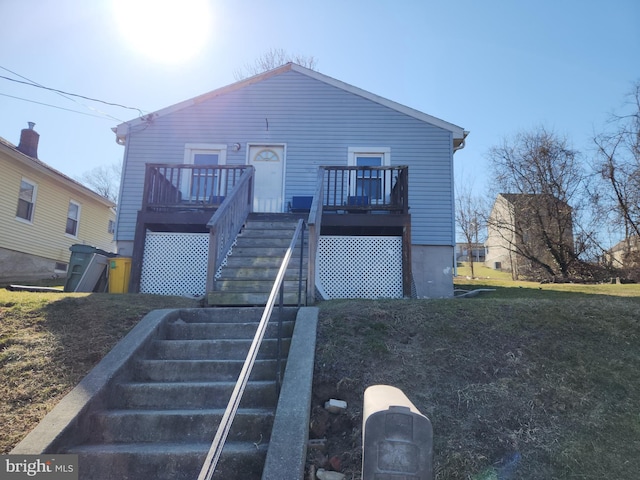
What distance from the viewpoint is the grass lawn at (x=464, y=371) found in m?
2.78

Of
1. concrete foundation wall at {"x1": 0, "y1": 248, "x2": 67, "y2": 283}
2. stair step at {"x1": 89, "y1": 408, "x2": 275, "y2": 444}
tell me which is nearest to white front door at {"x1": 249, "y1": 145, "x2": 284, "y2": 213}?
stair step at {"x1": 89, "y1": 408, "x2": 275, "y2": 444}

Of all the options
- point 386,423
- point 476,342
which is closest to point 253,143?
point 476,342

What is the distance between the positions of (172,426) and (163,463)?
0.34m

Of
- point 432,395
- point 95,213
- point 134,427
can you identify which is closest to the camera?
point 134,427

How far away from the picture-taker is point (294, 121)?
10.4 metres

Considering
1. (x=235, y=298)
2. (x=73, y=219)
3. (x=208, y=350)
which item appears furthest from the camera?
(x=73, y=219)

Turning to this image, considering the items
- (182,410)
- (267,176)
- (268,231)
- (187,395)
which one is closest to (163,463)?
(182,410)

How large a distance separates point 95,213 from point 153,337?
16624 mm

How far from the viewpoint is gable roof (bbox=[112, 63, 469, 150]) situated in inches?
400

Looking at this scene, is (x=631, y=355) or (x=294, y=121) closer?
(x=631, y=355)

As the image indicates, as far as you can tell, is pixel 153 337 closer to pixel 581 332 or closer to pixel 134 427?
pixel 134 427

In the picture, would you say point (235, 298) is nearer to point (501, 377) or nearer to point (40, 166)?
point (501, 377)

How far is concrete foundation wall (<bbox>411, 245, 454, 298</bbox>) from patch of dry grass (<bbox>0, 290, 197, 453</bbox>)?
18.4ft

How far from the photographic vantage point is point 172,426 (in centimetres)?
301
